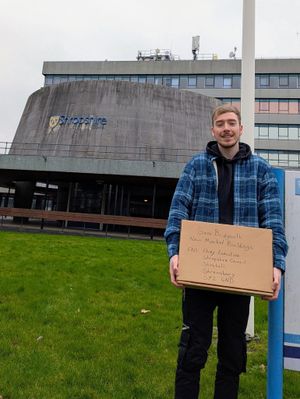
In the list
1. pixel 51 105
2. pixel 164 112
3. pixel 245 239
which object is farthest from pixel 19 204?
pixel 245 239

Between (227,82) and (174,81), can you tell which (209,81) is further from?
(174,81)

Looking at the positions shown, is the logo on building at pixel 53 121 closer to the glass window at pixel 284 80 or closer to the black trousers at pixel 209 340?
the black trousers at pixel 209 340

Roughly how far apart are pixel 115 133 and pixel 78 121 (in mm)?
2810

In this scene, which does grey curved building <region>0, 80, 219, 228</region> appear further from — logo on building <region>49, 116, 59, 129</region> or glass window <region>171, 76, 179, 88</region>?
glass window <region>171, 76, 179, 88</region>

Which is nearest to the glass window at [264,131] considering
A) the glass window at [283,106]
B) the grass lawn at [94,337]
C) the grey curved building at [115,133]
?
the glass window at [283,106]

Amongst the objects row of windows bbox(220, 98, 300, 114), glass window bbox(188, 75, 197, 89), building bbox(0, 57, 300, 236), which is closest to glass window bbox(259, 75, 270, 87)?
row of windows bbox(220, 98, 300, 114)

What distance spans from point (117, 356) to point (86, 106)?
2460 cm

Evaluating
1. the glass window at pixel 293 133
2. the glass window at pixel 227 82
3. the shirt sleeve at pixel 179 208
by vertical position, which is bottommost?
the shirt sleeve at pixel 179 208

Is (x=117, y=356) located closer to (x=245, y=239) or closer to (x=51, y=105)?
(x=245, y=239)

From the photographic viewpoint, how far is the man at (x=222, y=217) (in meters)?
2.57

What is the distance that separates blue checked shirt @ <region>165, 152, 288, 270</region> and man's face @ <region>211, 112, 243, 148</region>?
134 mm

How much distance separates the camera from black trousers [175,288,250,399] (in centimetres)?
255

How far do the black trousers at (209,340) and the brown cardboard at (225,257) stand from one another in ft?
0.78

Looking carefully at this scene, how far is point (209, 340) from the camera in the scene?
2602 millimetres
